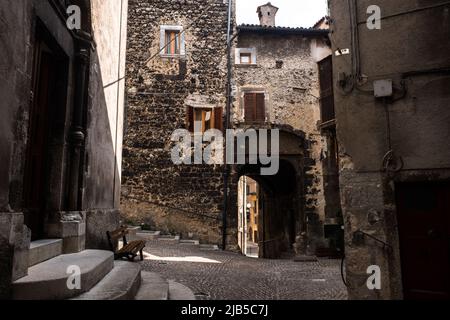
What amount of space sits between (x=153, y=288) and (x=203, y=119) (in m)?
10.4

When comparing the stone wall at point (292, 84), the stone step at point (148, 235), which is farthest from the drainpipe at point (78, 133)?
the stone wall at point (292, 84)

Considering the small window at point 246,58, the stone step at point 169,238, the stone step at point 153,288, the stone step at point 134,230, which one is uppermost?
the small window at point 246,58

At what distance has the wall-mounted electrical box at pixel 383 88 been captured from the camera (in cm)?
492

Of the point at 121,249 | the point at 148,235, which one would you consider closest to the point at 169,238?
the point at 148,235

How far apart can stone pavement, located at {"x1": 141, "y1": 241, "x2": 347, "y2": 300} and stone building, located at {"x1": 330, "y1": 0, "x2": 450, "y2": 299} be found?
1289mm

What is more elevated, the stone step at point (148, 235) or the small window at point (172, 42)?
the small window at point (172, 42)

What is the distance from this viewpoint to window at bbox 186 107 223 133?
47.4 ft

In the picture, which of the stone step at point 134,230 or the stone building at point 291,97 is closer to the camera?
the stone step at point 134,230

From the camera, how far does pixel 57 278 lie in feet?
10.8

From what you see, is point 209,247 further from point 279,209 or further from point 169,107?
point 279,209

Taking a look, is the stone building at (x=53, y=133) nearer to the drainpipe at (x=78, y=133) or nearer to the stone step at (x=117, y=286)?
the drainpipe at (x=78, y=133)

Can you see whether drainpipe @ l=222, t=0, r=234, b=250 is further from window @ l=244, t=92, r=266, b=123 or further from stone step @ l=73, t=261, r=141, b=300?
stone step @ l=73, t=261, r=141, b=300

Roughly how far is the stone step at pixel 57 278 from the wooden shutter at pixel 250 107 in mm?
10929

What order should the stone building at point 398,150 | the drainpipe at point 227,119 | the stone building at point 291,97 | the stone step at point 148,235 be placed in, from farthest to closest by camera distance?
the stone building at point 291,97 < the drainpipe at point 227,119 < the stone step at point 148,235 < the stone building at point 398,150
